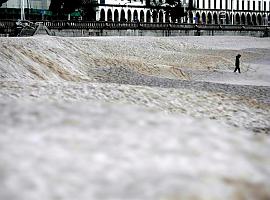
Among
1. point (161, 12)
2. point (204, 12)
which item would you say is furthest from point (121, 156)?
point (204, 12)

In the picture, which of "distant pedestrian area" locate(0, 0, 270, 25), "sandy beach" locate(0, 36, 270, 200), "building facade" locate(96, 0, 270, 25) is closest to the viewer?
"sandy beach" locate(0, 36, 270, 200)

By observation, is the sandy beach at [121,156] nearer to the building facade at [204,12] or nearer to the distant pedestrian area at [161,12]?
the distant pedestrian area at [161,12]

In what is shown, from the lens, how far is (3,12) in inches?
3866

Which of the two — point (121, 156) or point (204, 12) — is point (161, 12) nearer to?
point (204, 12)

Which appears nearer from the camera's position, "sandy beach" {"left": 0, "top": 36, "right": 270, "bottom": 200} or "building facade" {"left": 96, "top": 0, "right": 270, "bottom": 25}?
"sandy beach" {"left": 0, "top": 36, "right": 270, "bottom": 200}

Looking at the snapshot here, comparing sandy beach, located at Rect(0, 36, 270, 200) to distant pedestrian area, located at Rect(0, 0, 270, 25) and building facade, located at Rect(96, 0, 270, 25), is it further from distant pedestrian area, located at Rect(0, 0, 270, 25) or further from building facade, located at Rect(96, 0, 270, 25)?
building facade, located at Rect(96, 0, 270, 25)

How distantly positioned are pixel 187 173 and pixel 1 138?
1319mm

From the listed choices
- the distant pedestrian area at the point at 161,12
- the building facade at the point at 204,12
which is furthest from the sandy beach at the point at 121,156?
the building facade at the point at 204,12

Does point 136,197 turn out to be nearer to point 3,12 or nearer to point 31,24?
point 31,24

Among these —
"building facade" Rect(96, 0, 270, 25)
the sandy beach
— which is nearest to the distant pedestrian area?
"building facade" Rect(96, 0, 270, 25)

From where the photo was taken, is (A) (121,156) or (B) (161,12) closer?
(A) (121,156)

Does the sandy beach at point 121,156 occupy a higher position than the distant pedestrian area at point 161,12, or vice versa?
the distant pedestrian area at point 161,12

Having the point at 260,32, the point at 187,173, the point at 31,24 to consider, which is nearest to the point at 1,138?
the point at 187,173

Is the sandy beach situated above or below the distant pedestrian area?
below
